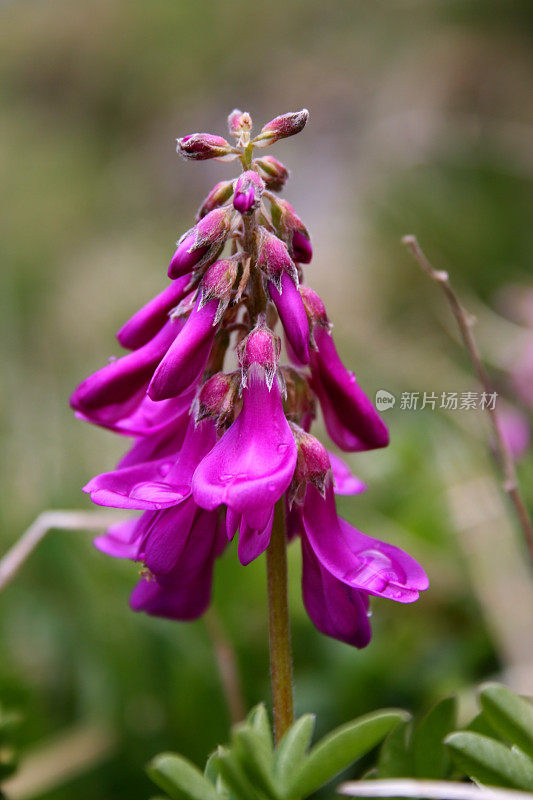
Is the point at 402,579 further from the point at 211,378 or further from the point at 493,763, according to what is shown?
the point at 211,378

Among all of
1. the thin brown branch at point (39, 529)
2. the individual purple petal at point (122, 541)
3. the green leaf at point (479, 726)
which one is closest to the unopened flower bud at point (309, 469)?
the individual purple petal at point (122, 541)

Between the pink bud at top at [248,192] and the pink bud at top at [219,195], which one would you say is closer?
the pink bud at top at [248,192]

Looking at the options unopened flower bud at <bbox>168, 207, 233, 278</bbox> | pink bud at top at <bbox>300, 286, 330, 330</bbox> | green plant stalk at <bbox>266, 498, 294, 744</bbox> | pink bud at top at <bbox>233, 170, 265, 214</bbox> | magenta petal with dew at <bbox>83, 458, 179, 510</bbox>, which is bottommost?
green plant stalk at <bbox>266, 498, 294, 744</bbox>

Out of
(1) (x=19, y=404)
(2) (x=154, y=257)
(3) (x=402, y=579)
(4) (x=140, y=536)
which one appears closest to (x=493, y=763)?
(3) (x=402, y=579)

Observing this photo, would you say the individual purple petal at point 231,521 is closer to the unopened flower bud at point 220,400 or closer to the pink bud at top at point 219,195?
the unopened flower bud at point 220,400

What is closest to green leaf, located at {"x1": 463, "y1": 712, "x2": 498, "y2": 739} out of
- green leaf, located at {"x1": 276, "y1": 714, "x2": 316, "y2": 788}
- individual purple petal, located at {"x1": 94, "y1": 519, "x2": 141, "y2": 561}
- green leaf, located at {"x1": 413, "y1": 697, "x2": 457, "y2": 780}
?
green leaf, located at {"x1": 413, "y1": 697, "x2": 457, "y2": 780}

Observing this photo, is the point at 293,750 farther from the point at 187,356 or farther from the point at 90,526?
the point at 90,526

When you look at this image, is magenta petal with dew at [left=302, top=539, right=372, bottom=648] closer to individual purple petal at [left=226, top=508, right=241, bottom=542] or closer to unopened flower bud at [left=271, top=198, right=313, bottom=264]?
individual purple petal at [left=226, top=508, right=241, bottom=542]
